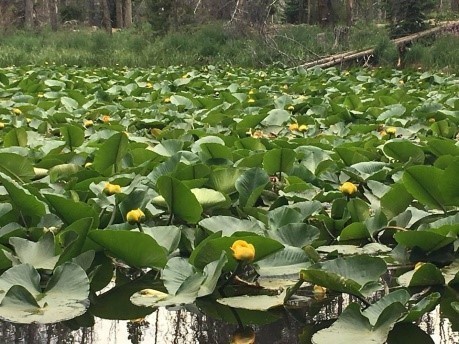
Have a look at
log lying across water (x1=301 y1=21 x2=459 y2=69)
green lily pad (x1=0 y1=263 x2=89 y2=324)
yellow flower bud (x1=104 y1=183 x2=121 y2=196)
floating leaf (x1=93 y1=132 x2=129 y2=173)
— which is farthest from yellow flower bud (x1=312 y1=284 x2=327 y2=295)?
log lying across water (x1=301 y1=21 x2=459 y2=69)

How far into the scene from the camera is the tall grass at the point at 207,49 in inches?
360

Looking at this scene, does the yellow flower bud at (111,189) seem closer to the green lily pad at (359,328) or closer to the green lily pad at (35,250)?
the green lily pad at (35,250)

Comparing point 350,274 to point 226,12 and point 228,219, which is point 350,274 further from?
point 226,12

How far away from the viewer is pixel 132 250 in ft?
4.45

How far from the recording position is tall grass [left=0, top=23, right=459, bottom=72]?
9.14 m

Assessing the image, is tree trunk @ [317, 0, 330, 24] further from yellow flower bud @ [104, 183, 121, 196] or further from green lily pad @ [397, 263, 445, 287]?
green lily pad @ [397, 263, 445, 287]

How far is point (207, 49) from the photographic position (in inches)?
401

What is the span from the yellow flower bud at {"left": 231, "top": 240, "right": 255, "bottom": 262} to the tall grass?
24.3 ft

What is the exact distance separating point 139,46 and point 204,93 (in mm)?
6421

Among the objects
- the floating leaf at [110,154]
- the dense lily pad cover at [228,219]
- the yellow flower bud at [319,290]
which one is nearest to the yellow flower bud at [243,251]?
the dense lily pad cover at [228,219]

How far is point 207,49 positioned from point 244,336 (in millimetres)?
9267

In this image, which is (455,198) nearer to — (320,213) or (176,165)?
(320,213)

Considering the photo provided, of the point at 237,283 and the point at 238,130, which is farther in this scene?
the point at 238,130

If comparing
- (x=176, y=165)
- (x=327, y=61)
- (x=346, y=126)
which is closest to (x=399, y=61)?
(x=327, y=61)
